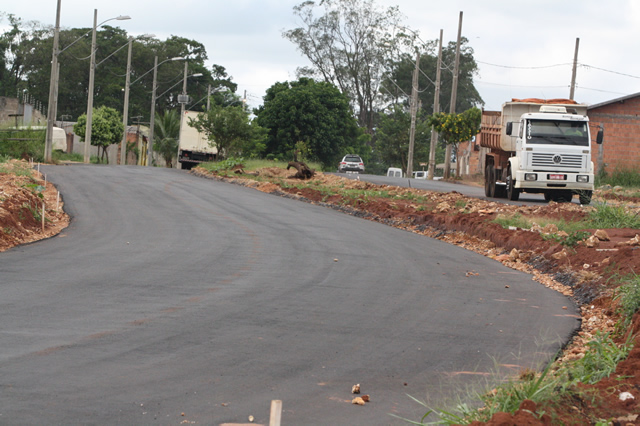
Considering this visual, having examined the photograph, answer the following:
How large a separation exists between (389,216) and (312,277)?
10268mm

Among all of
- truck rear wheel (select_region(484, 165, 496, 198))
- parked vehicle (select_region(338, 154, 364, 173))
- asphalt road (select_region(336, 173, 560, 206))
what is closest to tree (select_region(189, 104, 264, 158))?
asphalt road (select_region(336, 173, 560, 206))

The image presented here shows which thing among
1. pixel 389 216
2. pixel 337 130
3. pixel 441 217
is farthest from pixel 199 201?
pixel 337 130

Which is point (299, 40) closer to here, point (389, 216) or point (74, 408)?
point (389, 216)

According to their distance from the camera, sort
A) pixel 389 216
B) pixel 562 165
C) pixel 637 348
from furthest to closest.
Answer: pixel 562 165 → pixel 389 216 → pixel 637 348

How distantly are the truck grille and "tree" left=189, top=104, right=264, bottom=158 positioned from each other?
1787 cm

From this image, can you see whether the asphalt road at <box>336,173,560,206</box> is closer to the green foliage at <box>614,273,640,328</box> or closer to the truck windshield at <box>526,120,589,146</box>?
the truck windshield at <box>526,120,589,146</box>

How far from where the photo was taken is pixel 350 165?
200 ft

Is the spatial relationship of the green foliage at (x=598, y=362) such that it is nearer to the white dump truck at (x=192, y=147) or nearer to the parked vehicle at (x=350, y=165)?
the white dump truck at (x=192, y=147)

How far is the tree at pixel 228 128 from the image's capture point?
128 ft

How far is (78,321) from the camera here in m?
8.29

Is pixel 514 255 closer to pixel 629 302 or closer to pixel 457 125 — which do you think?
pixel 629 302

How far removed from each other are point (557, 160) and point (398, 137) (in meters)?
48.3

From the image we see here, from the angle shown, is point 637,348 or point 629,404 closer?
point 629,404

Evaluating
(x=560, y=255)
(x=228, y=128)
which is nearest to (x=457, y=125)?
(x=228, y=128)
